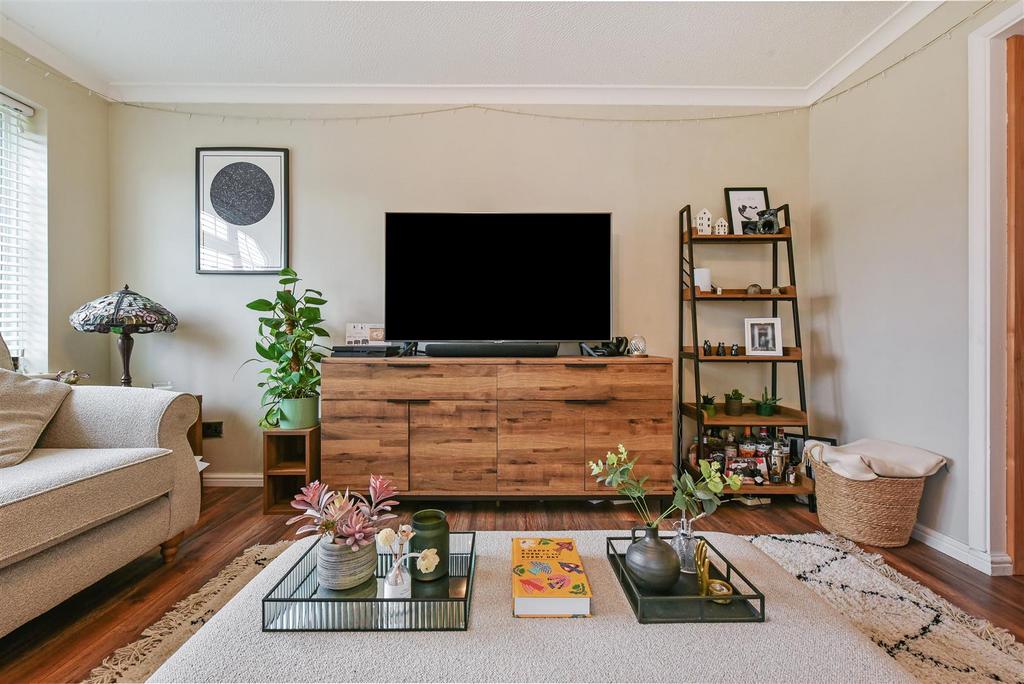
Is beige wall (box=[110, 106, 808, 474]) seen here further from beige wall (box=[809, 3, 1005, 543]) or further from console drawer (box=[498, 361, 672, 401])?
console drawer (box=[498, 361, 672, 401])

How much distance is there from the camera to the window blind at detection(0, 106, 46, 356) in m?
2.22

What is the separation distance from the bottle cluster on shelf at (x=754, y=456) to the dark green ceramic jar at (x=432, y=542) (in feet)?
5.62

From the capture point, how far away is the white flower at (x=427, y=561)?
3.22ft

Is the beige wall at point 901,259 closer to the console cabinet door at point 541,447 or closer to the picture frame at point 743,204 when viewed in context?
the picture frame at point 743,204

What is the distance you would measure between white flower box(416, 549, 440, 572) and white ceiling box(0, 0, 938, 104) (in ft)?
7.17

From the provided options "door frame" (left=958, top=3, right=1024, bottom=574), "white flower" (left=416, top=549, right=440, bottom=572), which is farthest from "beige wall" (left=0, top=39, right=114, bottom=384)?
"door frame" (left=958, top=3, right=1024, bottom=574)

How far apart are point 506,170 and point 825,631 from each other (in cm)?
250

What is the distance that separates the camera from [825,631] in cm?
83

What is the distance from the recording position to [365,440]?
7.30 feet

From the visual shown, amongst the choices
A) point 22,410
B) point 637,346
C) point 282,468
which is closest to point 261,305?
point 282,468

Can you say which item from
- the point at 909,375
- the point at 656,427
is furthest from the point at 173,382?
the point at 909,375

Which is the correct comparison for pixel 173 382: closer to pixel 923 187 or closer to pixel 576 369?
pixel 576 369

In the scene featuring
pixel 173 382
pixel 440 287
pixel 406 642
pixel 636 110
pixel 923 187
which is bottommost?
pixel 406 642

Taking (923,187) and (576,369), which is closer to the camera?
(923,187)
